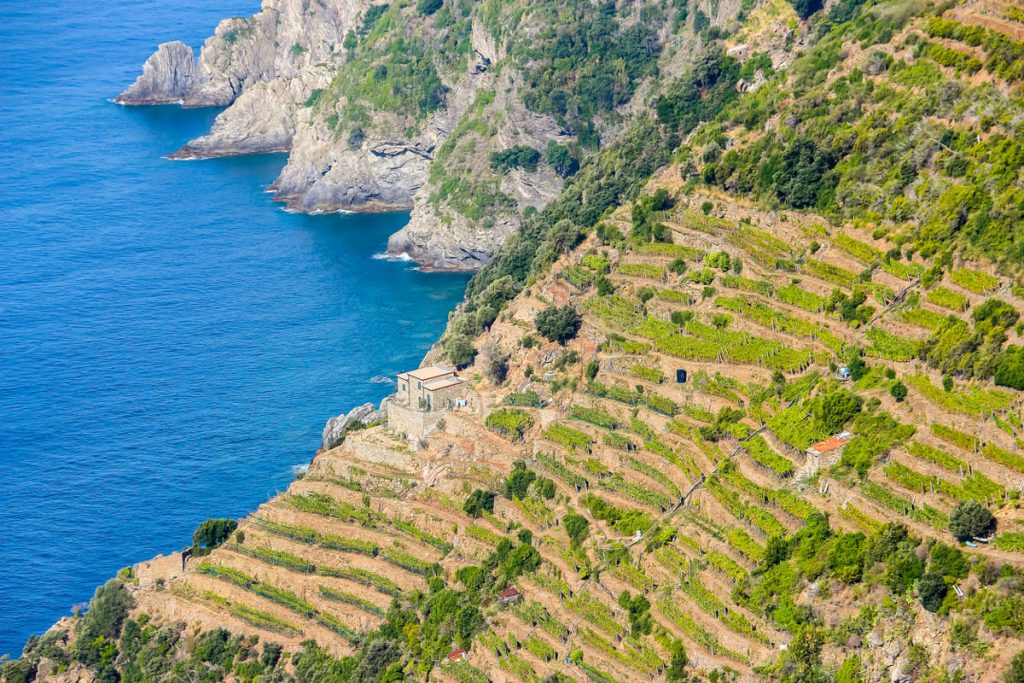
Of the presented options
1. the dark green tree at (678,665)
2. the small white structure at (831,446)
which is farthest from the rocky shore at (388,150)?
the dark green tree at (678,665)

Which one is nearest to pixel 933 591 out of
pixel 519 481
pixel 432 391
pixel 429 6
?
pixel 519 481

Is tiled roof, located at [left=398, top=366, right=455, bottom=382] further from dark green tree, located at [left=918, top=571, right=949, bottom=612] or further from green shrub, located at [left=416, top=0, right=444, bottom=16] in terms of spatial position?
green shrub, located at [left=416, top=0, right=444, bottom=16]

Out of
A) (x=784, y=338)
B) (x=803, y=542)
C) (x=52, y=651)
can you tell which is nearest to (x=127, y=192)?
(x=52, y=651)

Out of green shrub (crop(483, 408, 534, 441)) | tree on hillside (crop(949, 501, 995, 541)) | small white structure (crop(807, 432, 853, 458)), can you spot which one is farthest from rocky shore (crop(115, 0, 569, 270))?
tree on hillside (crop(949, 501, 995, 541))

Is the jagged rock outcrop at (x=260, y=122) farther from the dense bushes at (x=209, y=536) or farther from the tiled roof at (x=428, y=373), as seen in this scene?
the dense bushes at (x=209, y=536)

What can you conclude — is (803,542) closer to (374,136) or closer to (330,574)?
(330,574)

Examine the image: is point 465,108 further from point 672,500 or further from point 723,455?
point 672,500
